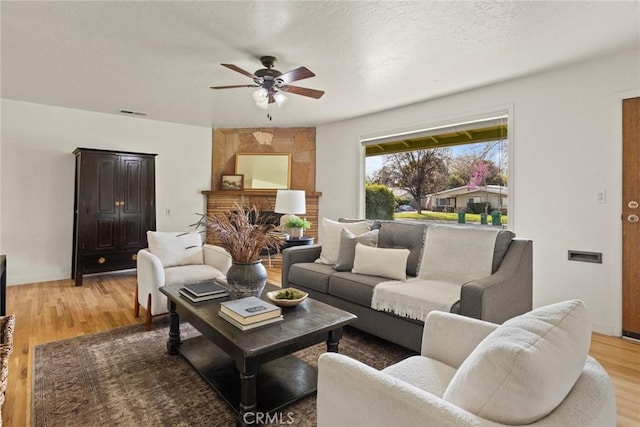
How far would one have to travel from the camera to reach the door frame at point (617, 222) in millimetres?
2801

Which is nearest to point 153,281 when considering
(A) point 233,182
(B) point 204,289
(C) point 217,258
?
(C) point 217,258

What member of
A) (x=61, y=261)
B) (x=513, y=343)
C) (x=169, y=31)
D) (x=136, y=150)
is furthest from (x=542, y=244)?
(x=61, y=261)

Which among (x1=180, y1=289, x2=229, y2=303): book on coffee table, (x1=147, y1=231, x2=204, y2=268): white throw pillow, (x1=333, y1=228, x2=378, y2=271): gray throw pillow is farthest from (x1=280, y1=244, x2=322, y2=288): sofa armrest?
(x1=180, y1=289, x2=229, y2=303): book on coffee table

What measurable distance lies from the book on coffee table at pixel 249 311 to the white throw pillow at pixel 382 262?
121 cm

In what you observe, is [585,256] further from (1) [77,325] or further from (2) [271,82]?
(1) [77,325]

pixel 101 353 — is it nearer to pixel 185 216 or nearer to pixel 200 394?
pixel 200 394

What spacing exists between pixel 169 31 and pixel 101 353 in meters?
2.43

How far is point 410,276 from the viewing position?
2.95 meters

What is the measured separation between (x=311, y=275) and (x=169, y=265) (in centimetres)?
140

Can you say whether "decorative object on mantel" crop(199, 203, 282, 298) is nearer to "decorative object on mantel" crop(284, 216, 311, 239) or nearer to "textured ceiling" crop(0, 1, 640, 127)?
"textured ceiling" crop(0, 1, 640, 127)

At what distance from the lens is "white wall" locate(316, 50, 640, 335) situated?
9.29 ft

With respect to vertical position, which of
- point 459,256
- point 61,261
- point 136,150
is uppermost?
point 136,150

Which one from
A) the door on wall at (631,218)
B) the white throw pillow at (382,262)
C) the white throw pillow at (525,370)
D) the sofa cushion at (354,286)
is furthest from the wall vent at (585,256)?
the white throw pillow at (525,370)

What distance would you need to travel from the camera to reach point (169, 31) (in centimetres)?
250
